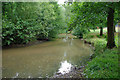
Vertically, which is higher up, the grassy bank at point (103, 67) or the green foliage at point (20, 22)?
the green foliage at point (20, 22)

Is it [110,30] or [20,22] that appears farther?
[20,22]

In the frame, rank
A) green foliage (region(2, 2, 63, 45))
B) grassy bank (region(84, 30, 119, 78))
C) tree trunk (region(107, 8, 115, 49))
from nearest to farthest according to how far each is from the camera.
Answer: grassy bank (region(84, 30, 119, 78))
tree trunk (region(107, 8, 115, 49))
green foliage (region(2, 2, 63, 45))

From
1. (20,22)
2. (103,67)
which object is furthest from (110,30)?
(20,22)

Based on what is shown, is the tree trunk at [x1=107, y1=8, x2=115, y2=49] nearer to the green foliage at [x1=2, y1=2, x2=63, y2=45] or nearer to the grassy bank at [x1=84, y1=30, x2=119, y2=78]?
the grassy bank at [x1=84, y1=30, x2=119, y2=78]

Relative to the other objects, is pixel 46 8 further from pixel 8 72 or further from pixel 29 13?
pixel 8 72

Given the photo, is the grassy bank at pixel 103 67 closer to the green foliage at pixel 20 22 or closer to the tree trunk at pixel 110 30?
the tree trunk at pixel 110 30

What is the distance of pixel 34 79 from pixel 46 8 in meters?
12.3

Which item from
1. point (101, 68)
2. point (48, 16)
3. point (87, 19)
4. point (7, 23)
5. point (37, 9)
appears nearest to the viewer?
point (101, 68)

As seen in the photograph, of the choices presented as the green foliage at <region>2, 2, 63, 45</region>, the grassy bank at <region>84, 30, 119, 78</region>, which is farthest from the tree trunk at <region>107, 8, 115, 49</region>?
the green foliage at <region>2, 2, 63, 45</region>

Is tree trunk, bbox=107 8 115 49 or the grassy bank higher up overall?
tree trunk, bbox=107 8 115 49

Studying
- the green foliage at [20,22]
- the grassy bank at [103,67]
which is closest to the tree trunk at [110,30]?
the grassy bank at [103,67]

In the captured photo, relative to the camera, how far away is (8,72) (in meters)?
5.41

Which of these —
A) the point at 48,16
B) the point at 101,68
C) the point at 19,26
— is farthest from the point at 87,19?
the point at 48,16

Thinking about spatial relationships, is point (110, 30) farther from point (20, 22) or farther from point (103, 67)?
point (20, 22)
